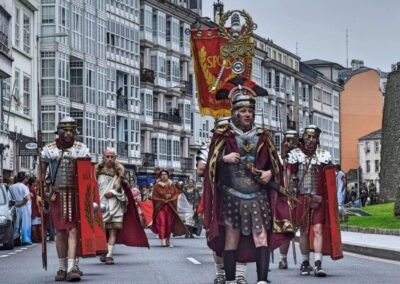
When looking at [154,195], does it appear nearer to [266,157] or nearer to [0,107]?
[266,157]

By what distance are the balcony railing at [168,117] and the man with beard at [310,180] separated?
7623 cm

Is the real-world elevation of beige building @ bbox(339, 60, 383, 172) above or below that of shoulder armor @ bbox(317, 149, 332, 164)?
above

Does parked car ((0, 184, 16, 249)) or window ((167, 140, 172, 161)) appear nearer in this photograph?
parked car ((0, 184, 16, 249))

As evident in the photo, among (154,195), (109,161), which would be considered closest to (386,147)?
(154,195)

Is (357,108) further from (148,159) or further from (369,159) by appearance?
(148,159)

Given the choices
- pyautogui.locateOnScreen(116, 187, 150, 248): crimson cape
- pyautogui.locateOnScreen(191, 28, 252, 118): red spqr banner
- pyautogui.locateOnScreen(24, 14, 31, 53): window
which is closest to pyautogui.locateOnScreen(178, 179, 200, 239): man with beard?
pyautogui.locateOnScreen(191, 28, 252, 118): red spqr banner

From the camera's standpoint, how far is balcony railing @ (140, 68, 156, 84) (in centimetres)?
9244

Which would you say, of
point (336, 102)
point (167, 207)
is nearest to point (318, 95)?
Answer: point (336, 102)

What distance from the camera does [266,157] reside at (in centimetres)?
1407

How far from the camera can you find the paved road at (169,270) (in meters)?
17.8

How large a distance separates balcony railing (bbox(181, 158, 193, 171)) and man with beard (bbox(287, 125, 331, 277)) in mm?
79965

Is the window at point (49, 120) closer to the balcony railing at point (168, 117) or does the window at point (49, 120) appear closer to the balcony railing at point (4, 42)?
the balcony railing at point (4, 42)

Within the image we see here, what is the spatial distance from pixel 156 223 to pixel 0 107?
86.9 feet

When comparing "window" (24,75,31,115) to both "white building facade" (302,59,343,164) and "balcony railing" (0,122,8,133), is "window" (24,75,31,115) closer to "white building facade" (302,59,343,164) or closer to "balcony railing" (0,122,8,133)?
"balcony railing" (0,122,8,133)
